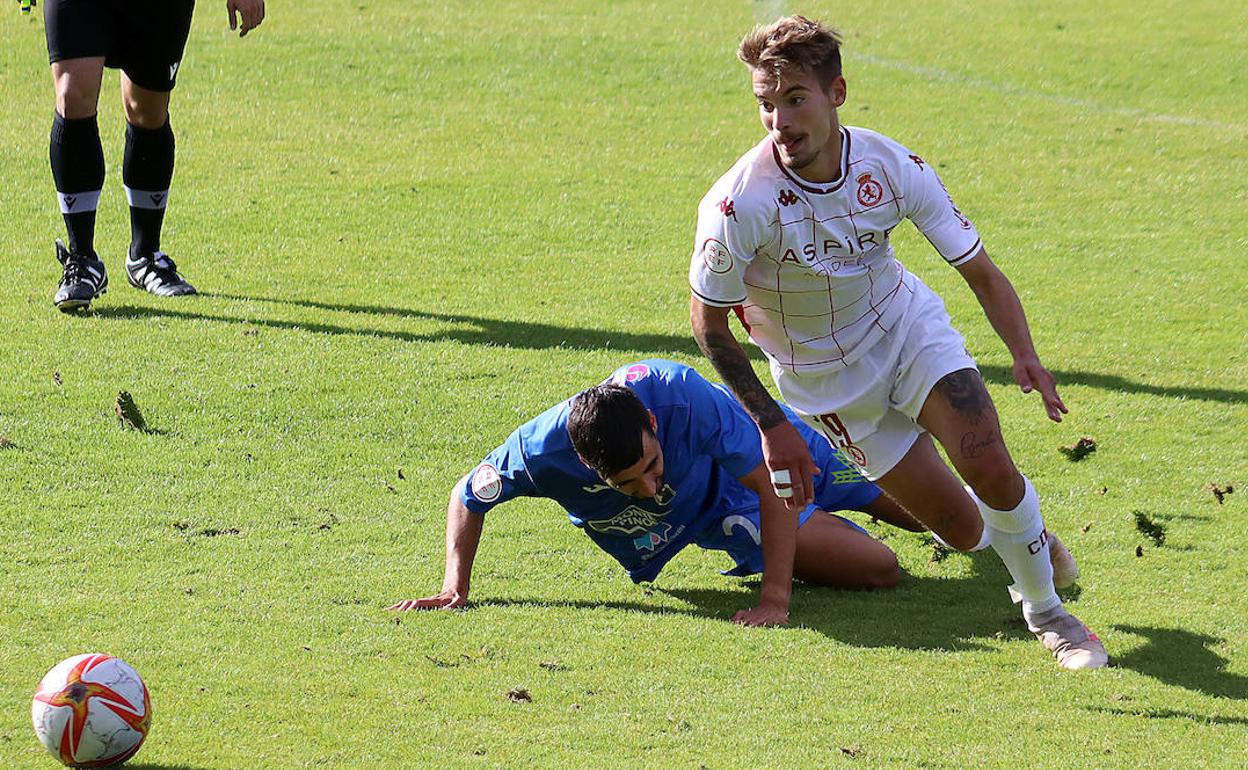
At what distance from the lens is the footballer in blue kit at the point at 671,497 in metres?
5.40

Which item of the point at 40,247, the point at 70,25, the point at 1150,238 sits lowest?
the point at 40,247

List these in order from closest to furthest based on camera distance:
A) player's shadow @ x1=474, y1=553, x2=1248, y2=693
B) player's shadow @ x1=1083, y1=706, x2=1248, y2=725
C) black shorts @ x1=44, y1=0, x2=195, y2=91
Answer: player's shadow @ x1=1083, y1=706, x2=1248, y2=725 → player's shadow @ x1=474, y1=553, x2=1248, y2=693 → black shorts @ x1=44, y1=0, x2=195, y2=91

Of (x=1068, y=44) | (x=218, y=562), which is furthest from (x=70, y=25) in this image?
(x=1068, y=44)

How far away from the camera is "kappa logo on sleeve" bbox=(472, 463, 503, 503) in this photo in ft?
18.2

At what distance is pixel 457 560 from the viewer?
551 cm

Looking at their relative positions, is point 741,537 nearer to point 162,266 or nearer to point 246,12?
point 246,12

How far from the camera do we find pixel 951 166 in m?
12.6

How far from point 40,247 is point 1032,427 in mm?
6395

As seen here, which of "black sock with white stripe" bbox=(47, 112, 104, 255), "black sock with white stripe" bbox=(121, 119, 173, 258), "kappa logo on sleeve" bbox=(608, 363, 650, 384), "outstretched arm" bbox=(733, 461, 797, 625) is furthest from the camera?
"black sock with white stripe" bbox=(121, 119, 173, 258)

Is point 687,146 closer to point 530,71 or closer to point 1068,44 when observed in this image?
point 530,71

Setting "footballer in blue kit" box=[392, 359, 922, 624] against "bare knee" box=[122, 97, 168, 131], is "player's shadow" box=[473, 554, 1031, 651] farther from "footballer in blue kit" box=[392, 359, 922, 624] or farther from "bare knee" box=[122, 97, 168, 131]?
"bare knee" box=[122, 97, 168, 131]

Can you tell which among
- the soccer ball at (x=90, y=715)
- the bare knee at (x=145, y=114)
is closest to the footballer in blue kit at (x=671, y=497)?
the soccer ball at (x=90, y=715)

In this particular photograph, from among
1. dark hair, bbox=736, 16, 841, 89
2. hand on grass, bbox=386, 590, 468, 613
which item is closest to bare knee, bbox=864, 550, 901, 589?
hand on grass, bbox=386, 590, 468, 613

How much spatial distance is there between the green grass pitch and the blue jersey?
0.79ft
